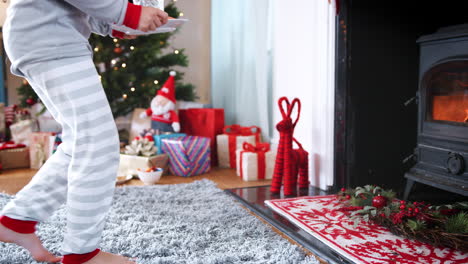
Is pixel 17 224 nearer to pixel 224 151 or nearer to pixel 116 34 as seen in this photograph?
pixel 116 34

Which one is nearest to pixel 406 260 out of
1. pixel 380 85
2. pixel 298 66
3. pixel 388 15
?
pixel 380 85

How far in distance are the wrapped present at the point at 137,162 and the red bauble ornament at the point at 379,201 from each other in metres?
1.37

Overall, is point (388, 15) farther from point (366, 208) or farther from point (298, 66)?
point (366, 208)

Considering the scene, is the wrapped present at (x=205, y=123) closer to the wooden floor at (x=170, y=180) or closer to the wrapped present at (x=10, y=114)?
the wooden floor at (x=170, y=180)

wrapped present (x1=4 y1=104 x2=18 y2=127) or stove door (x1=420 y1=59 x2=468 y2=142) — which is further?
wrapped present (x1=4 y1=104 x2=18 y2=127)

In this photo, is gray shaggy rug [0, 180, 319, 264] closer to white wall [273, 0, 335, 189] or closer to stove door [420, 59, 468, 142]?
white wall [273, 0, 335, 189]

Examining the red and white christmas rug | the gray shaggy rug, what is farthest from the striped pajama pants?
the red and white christmas rug

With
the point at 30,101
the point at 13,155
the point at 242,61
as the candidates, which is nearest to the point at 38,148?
the point at 13,155

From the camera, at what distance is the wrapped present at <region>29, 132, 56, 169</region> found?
2631 mm

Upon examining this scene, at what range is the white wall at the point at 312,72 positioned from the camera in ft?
6.33

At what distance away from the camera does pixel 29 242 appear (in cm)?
110

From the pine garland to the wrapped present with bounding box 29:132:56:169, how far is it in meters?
1.95

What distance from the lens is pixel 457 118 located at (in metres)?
1.57

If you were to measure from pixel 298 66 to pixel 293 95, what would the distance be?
0.59 ft
